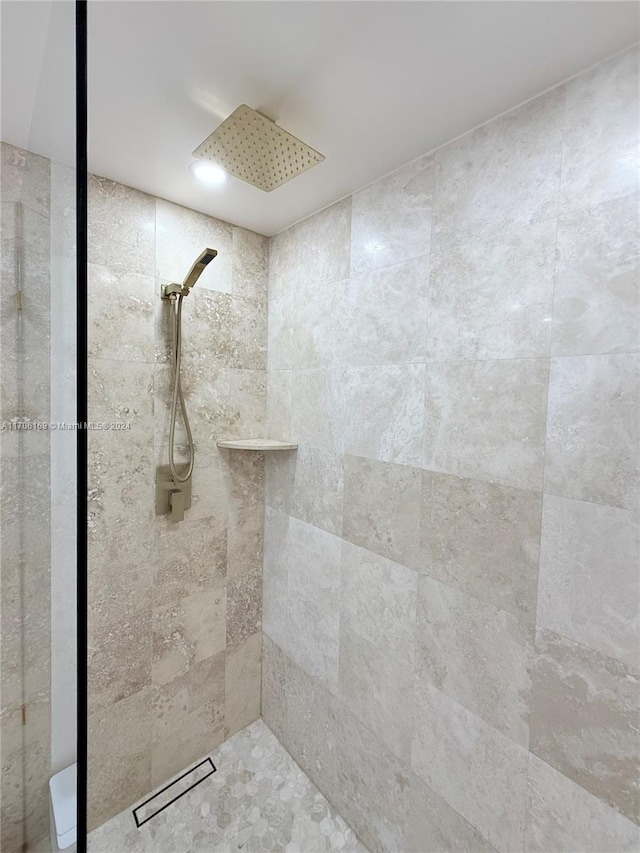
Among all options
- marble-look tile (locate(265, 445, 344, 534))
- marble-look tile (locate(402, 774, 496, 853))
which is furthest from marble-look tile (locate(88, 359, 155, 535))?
marble-look tile (locate(402, 774, 496, 853))

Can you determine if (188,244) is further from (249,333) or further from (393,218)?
(393,218)

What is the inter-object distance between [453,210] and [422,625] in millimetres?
1213

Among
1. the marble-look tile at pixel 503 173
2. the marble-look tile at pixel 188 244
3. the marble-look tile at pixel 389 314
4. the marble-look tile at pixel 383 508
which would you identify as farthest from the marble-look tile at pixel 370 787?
the marble-look tile at pixel 188 244

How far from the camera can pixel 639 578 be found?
0.76 metres

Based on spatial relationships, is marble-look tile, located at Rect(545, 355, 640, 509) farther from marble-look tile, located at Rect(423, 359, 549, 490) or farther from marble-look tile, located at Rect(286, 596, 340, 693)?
marble-look tile, located at Rect(286, 596, 340, 693)

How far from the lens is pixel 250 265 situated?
1.67 m

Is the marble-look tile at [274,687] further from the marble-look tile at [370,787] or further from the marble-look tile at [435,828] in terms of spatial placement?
the marble-look tile at [435,828]

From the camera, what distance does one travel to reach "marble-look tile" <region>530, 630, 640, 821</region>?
2.54ft

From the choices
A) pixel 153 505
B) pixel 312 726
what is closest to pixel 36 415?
pixel 153 505

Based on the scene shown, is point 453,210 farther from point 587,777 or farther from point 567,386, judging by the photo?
point 587,777

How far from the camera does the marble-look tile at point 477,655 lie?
937mm

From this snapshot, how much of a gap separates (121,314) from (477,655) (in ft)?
5.08

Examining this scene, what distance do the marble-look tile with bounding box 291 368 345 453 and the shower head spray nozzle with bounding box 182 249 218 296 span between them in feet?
1.69

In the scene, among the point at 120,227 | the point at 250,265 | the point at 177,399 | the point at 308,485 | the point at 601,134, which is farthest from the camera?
the point at 250,265
